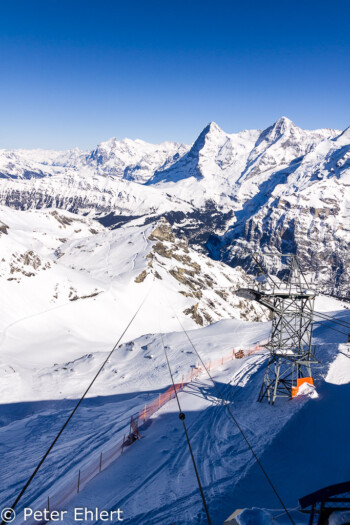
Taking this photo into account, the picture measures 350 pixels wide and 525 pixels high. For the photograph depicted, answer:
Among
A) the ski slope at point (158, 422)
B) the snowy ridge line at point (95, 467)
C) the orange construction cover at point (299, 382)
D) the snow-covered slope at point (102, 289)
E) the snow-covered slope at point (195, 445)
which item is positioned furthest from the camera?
the snow-covered slope at point (102, 289)

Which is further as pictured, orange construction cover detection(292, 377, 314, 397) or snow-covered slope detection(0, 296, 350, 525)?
orange construction cover detection(292, 377, 314, 397)

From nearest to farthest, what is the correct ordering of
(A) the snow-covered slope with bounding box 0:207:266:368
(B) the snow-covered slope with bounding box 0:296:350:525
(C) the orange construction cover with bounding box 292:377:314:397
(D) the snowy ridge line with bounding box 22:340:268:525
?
(B) the snow-covered slope with bounding box 0:296:350:525
(D) the snowy ridge line with bounding box 22:340:268:525
(C) the orange construction cover with bounding box 292:377:314:397
(A) the snow-covered slope with bounding box 0:207:266:368

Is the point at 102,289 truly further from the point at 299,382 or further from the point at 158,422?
the point at 299,382

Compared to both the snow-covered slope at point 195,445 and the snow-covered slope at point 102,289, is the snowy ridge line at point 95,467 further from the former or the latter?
the snow-covered slope at point 102,289

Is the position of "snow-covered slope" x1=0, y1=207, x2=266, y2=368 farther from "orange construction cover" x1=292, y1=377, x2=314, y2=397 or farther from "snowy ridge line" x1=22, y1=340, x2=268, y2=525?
"orange construction cover" x1=292, y1=377, x2=314, y2=397

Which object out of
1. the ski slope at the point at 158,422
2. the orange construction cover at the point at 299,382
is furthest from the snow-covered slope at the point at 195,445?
the orange construction cover at the point at 299,382

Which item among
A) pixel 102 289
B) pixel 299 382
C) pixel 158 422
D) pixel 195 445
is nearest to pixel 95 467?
→ pixel 158 422

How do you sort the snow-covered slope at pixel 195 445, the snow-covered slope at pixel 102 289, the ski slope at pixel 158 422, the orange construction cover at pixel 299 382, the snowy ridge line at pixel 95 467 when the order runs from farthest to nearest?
the snow-covered slope at pixel 102 289 → the orange construction cover at pixel 299 382 → the snowy ridge line at pixel 95 467 → the ski slope at pixel 158 422 → the snow-covered slope at pixel 195 445

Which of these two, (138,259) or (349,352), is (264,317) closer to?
(138,259)

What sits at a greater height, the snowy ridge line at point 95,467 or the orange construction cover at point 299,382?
the orange construction cover at point 299,382

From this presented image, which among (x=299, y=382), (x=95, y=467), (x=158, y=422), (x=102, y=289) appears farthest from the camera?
(x=102, y=289)

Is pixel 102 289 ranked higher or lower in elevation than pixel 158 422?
higher

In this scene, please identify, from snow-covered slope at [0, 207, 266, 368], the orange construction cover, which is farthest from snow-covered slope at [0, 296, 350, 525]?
snow-covered slope at [0, 207, 266, 368]
